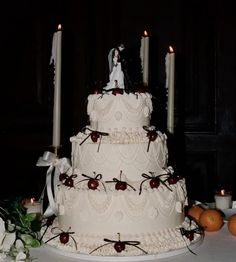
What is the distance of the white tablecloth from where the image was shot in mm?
1583

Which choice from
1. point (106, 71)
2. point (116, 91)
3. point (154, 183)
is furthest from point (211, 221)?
point (106, 71)

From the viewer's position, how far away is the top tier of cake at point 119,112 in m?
1.74

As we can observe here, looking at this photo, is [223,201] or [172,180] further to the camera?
[223,201]

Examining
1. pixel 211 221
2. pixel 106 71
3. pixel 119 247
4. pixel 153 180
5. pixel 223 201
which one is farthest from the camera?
pixel 106 71

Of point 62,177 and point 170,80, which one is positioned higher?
point 170,80

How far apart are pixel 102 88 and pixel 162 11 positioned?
2.39 metres

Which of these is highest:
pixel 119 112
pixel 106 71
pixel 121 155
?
pixel 106 71

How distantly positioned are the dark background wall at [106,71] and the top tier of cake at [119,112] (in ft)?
7.38

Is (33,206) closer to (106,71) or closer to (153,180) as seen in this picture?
(153,180)

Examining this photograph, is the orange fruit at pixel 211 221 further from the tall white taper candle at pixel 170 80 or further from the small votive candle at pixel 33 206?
the small votive candle at pixel 33 206

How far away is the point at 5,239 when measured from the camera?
1.62 m

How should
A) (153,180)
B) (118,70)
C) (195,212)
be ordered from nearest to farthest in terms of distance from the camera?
(153,180) → (118,70) → (195,212)

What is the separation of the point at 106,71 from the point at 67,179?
2.38 meters

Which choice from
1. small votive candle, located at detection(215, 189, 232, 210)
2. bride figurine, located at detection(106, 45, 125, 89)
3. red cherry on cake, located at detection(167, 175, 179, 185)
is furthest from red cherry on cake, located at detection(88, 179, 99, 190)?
small votive candle, located at detection(215, 189, 232, 210)
